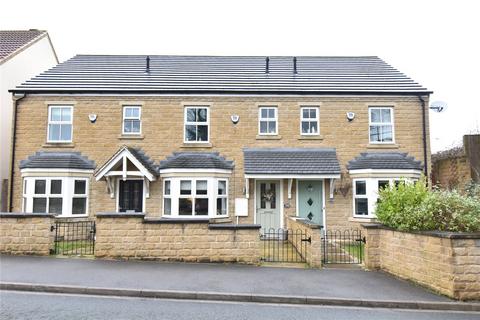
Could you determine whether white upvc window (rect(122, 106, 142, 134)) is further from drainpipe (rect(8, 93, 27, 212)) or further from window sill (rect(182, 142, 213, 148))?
drainpipe (rect(8, 93, 27, 212))

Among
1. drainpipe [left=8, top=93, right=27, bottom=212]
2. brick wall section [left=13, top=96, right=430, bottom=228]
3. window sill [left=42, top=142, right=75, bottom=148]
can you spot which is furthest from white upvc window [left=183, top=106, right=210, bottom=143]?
drainpipe [left=8, top=93, right=27, bottom=212]

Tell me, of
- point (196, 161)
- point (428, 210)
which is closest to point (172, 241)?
point (196, 161)

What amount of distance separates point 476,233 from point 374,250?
2864 millimetres

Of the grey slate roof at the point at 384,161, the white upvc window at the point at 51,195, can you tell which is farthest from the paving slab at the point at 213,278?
the grey slate roof at the point at 384,161

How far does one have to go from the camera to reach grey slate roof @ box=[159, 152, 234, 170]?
51.4 feet

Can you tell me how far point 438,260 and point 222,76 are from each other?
1313 centimetres

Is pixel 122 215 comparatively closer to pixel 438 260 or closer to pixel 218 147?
pixel 218 147

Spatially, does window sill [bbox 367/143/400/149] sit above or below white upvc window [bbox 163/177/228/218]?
above

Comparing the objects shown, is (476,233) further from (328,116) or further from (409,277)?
(328,116)

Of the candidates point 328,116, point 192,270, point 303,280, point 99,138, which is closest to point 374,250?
point 303,280

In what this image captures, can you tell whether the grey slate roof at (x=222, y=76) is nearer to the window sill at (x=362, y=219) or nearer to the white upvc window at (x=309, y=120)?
the white upvc window at (x=309, y=120)

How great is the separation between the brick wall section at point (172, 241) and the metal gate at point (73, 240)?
2.47ft

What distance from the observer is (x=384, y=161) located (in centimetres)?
1586

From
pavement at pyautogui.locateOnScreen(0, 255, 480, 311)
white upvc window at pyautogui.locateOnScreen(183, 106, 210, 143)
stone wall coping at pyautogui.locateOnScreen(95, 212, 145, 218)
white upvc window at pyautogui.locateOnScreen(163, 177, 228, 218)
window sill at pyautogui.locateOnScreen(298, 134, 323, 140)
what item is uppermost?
white upvc window at pyautogui.locateOnScreen(183, 106, 210, 143)
